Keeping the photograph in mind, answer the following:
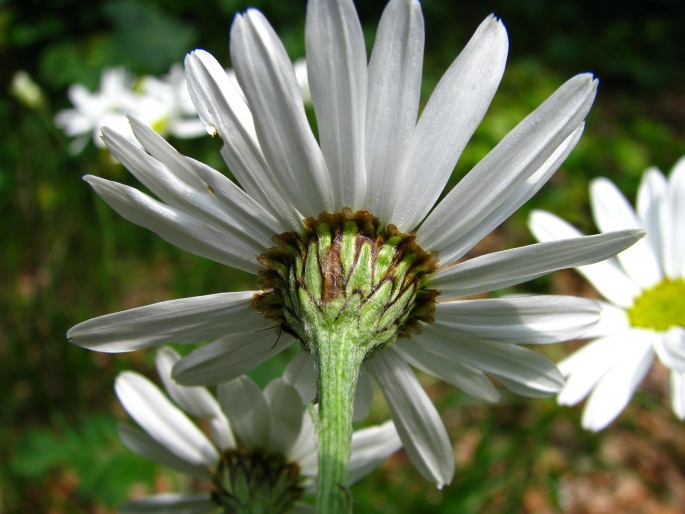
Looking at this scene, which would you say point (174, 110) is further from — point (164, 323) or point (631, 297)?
point (164, 323)

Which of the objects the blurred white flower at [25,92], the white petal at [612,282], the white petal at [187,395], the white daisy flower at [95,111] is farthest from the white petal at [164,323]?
the blurred white flower at [25,92]

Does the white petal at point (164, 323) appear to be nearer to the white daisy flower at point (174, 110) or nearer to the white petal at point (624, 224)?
the white petal at point (624, 224)

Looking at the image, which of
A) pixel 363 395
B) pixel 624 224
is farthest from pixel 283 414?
pixel 624 224

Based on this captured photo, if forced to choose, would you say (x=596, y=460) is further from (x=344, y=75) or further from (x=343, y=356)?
(x=344, y=75)

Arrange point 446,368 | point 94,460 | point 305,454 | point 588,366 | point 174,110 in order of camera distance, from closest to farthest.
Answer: point 446,368, point 305,454, point 588,366, point 94,460, point 174,110

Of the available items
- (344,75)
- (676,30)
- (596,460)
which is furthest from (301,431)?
(676,30)

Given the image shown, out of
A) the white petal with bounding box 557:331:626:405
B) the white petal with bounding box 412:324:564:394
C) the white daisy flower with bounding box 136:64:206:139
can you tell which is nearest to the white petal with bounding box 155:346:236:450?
the white petal with bounding box 412:324:564:394
